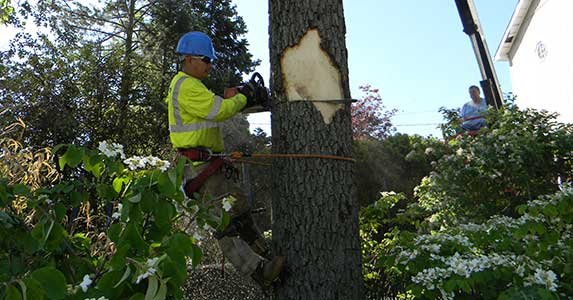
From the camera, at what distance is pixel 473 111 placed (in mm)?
7996

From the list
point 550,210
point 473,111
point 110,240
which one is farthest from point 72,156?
point 473,111

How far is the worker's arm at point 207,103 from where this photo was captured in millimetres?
3285

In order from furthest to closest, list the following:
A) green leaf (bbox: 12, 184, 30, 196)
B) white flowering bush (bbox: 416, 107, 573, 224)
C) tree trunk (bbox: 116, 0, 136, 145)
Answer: tree trunk (bbox: 116, 0, 136, 145) < white flowering bush (bbox: 416, 107, 573, 224) < green leaf (bbox: 12, 184, 30, 196)

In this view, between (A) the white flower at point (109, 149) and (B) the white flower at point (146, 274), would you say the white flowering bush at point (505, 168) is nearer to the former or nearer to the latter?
(A) the white flower at point (109, 149)

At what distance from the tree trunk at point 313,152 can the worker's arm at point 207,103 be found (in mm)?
306

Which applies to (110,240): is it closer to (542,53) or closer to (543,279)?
(543,279)

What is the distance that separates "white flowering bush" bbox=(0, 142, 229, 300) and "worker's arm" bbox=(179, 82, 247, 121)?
1.05 m

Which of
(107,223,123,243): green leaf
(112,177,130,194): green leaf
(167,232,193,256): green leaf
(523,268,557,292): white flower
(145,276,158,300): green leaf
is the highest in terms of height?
(112,177,130,194): green leaf

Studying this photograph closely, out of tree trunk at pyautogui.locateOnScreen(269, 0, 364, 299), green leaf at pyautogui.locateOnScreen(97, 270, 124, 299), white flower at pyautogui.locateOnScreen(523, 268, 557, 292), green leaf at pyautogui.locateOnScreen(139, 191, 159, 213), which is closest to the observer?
Result: green leaf at pyautogui.locateOnScreen(97, 270, 124, 299)

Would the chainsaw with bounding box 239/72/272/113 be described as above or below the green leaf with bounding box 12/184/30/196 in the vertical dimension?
above

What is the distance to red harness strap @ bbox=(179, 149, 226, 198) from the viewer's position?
336cm

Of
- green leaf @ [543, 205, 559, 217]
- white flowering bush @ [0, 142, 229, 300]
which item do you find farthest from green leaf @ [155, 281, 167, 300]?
green leaf @ [543, 205, 559, 217]

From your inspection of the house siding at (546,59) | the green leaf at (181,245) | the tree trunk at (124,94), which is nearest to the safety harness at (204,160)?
the green leaf at (181,245)

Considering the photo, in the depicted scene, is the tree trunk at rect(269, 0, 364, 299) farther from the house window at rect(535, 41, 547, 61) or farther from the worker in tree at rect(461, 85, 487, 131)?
the house window at rect(535, 41, 547, 61)
